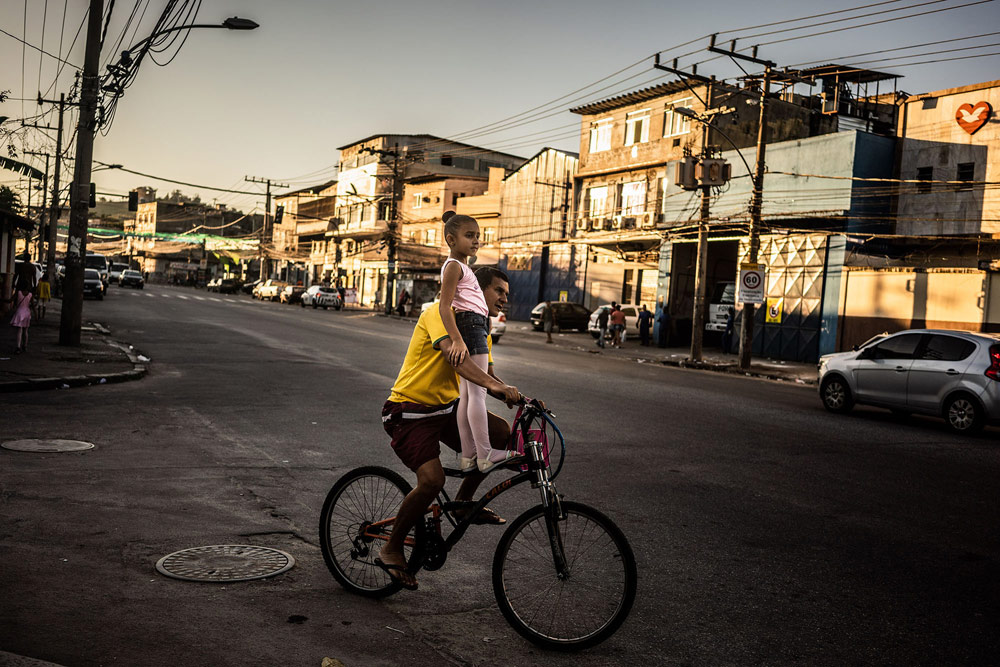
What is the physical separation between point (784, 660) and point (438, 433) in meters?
1.96

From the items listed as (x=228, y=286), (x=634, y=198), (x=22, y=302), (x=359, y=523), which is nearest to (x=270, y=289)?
(x=228, y=286)

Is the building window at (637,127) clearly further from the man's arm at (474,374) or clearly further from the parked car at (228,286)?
the parked car at (228,286)

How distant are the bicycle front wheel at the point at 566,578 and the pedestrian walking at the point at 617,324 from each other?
30314 millimetres

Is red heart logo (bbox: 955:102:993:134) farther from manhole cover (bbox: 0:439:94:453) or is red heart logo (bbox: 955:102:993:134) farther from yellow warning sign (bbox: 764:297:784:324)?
manhole cover (bbox: 0:439:94:453)

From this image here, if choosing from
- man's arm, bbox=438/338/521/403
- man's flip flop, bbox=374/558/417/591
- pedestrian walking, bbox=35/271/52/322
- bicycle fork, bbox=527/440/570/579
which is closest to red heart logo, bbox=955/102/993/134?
pedestrian walking, bbox=35/271/52/322

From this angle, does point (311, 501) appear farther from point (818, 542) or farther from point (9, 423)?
point (9, 423)

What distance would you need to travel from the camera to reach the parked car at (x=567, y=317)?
4397 centimetres

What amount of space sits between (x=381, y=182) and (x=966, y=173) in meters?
54.1

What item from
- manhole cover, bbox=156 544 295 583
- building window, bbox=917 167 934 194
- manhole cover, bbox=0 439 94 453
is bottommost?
manhole cover, bbox=0 439 94 453

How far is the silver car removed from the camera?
1314cm

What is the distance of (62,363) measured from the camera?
1518cm

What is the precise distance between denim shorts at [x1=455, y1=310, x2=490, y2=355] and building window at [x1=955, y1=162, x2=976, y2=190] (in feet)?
98.8

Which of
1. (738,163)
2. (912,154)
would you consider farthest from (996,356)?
(738,163)

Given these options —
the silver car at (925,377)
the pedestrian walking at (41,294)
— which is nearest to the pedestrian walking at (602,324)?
the silver car at (925,377)
